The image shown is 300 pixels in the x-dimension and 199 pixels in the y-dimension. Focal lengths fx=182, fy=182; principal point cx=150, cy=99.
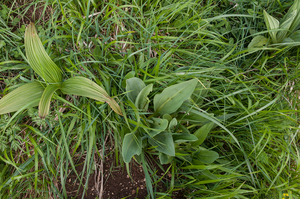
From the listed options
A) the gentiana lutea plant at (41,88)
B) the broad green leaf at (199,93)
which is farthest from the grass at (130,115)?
the gentiana lutea plant at (41,88)

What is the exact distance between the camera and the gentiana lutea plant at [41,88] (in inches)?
41.6

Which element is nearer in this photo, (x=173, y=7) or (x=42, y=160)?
(x=42, y=160)

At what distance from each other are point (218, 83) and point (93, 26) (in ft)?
3.53

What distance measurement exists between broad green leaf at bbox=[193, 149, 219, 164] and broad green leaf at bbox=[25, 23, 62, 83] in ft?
3.58

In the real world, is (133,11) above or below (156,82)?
above

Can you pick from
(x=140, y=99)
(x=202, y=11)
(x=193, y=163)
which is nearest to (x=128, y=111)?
(x=140, y=99)

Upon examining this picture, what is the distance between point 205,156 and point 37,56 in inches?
48.5

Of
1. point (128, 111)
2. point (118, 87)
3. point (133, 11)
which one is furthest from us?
point (133, 11)

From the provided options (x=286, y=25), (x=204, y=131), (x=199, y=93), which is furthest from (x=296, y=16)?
(x=204, y=131)

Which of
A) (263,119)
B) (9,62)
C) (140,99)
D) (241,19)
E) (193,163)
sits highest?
(241,19)

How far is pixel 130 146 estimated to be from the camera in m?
1.10

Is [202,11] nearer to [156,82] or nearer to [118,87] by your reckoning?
[156,82]

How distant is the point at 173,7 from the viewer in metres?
1.41

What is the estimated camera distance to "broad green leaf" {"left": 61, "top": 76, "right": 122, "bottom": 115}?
1.07m
